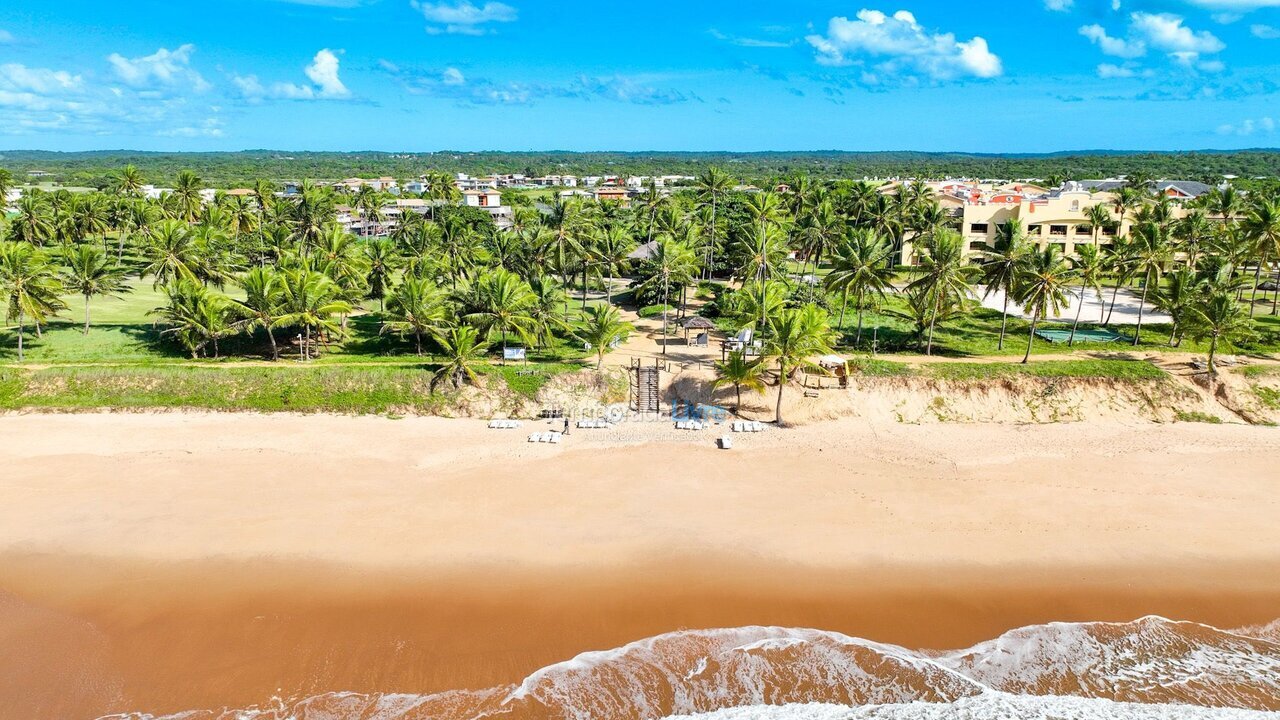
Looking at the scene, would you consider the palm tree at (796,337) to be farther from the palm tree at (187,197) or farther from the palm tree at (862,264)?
the palm tree at (187,197)

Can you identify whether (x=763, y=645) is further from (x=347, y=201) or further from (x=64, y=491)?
(x=347, y=201)

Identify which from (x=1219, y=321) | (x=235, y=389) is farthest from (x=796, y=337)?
(x=235, y=389)

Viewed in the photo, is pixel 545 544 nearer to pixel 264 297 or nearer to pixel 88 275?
pixel 264 297

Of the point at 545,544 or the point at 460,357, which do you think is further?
the point at 460,357

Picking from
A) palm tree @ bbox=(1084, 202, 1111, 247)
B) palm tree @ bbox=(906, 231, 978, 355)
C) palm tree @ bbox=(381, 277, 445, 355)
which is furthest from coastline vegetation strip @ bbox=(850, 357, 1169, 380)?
palm tree @ bbox=(1084, 202, 1111, 247)

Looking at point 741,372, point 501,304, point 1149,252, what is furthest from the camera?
point 1149,252

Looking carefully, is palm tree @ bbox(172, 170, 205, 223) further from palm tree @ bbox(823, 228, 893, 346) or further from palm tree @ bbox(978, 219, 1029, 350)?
palm tree @ bbox(978, 219, 1029, 350)
